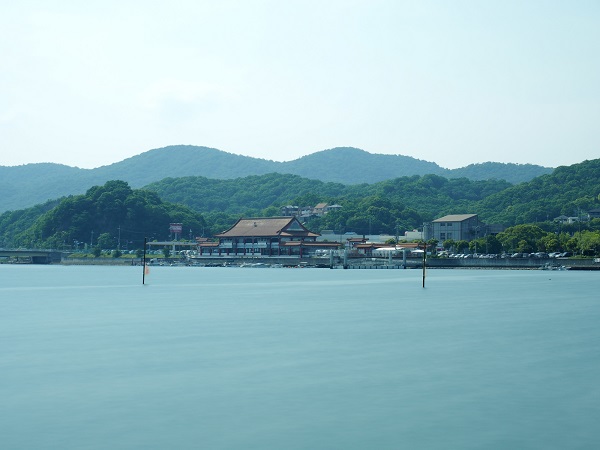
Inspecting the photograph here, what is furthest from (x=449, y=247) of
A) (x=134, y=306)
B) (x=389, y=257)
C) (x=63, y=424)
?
(x=63, y=424)

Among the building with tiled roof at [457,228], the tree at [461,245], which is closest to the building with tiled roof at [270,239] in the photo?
the building with tiled roof at [457,228]

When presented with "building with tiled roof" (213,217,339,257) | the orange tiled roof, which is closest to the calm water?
"building with tiled roof" (213,217,339,257)

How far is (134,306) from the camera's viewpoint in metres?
57.6

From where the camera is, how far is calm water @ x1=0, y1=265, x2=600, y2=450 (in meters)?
20.2

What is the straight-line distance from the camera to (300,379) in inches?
1087

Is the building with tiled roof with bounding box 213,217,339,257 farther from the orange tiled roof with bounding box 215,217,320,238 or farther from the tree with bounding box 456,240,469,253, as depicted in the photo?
the tree with bounding box 456,240,469,253

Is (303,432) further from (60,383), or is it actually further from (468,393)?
(60,383)

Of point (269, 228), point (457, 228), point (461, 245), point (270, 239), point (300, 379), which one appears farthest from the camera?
point (457, 228)

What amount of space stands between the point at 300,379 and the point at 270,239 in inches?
5725

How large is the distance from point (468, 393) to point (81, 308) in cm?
3689

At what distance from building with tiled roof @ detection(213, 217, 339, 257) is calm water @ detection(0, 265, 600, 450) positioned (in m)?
117

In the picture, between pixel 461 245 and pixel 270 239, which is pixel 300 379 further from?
pixel 270 239

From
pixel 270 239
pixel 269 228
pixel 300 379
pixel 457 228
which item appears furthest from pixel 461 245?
pixel 300 379

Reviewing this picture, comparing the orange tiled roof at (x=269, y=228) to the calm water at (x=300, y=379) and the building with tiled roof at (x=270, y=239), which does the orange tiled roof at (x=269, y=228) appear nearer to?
the building with tiled roof at (x=270, y=239)
